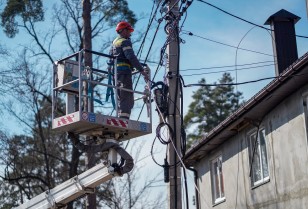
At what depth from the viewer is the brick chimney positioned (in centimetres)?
1736

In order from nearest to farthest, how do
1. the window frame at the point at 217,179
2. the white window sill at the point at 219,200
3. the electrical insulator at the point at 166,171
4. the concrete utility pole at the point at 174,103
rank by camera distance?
1. the concrete utility pole at the point at 174,103
2. the electrical insulator at the point at 166,171
3. the white window sill at the point at 219,200
4. the window frame at the point at 217,179

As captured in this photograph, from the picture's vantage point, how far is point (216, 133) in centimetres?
1658

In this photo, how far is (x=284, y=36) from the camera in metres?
17.9

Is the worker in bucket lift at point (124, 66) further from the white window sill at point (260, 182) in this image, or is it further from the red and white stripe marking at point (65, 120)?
the white window sill at point (260, 182)

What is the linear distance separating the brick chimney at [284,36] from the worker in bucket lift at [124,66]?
23.5ft

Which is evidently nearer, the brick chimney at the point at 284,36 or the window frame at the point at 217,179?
the brick chimney at the point at 284,36

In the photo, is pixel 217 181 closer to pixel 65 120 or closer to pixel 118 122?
pixel 118 122

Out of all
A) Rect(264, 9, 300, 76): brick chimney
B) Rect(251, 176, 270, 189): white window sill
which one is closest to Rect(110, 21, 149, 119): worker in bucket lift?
Rect(251, 176, 270, 189): white window sill

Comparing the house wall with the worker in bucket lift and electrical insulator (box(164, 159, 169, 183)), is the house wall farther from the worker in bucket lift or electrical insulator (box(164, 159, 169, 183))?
the worker in bucket lift

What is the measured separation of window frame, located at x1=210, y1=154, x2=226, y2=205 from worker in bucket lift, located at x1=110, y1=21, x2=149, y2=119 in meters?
7.66

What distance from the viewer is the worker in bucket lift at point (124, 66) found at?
1088 cm

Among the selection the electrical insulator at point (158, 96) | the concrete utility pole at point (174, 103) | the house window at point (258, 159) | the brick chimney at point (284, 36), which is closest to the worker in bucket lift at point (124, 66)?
the electrical insulator at point (158, 96)

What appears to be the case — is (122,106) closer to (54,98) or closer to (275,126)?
(54,98)

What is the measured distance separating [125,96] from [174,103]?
94cm
